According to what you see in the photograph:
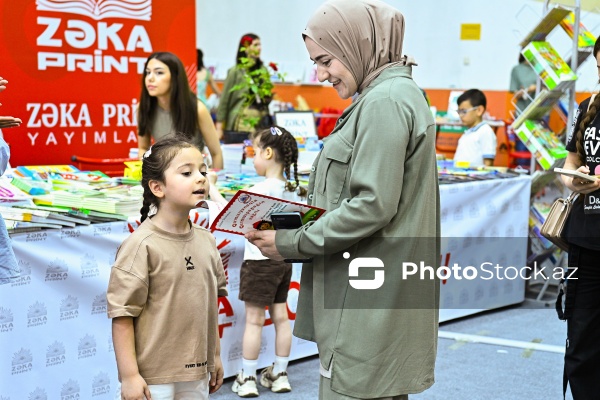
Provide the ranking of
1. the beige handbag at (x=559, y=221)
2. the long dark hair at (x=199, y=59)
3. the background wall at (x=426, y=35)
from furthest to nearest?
the background wall at (x=426, y=35), the long dark hair at (x=199, y=59), the beige handbag at (x=559, y=221)

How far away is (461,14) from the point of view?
41.3ft

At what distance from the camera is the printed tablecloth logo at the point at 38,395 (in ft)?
10.4

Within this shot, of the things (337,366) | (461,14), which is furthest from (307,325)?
(461,14)

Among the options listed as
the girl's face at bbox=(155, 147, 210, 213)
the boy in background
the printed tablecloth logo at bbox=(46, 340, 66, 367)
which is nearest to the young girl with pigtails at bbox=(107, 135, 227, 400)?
the girl's face at bbox=(155, 147, 210, 213)

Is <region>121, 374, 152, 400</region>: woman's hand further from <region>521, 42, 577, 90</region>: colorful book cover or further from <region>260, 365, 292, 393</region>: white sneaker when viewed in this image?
<region>521, 42, 577, 90</region>: colorful book cover

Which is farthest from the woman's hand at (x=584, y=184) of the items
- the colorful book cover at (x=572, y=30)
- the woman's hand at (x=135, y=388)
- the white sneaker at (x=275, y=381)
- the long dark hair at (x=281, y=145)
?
the colorful book cover at (x=572, y=30)

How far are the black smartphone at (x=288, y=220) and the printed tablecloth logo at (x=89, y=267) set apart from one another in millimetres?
1409

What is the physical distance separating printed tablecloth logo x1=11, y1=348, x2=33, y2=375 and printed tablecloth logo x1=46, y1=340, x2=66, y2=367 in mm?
71

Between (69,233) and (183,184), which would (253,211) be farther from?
(69,233)

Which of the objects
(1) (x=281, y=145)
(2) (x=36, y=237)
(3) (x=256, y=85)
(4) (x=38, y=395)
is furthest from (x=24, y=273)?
(3) (x=256, y=85)

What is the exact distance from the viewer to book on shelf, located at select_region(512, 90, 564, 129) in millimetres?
5469

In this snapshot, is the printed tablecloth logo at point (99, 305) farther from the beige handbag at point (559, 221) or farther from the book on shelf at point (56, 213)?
the beige handbag at point (559, 221)

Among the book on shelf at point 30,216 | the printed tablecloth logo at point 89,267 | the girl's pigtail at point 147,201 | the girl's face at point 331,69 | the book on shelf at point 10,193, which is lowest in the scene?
the printed tablecloth logo at point 89,267

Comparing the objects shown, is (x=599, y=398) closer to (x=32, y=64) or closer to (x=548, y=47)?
(x=548, y=47)
